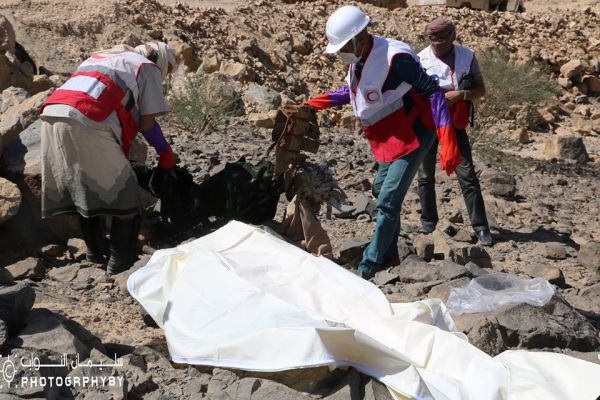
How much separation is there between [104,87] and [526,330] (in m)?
2.50

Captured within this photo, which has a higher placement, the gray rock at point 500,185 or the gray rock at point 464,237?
the gray rock at point 464,237

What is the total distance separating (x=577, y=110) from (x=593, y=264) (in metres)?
8.51

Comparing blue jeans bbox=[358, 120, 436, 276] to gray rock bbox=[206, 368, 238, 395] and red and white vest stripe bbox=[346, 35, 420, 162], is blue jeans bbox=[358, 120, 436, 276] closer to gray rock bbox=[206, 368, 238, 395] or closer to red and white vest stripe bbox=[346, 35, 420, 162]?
red and white vest stripe bbox=[346, 35, 420, 162]

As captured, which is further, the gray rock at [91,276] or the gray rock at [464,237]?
→ the gray rock at [464,237]

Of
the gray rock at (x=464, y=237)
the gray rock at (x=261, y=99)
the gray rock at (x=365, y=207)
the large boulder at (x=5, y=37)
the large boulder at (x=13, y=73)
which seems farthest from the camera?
the gray rock at (x=261, y=99)

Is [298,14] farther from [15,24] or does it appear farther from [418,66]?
[418,66]

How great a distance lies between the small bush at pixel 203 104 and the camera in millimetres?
8492

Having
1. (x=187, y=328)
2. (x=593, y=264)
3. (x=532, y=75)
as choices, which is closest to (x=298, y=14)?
(x=532, y=75)

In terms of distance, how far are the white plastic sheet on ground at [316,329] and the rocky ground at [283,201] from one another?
0.35 feet

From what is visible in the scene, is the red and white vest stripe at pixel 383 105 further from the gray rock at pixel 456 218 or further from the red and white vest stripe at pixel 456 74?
the gray rock at pixel 456 218

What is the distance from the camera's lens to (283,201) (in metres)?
6.32

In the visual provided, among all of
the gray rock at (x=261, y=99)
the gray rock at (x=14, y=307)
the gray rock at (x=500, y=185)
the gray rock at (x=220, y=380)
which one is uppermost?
the gray rock at (x=14, y=307)

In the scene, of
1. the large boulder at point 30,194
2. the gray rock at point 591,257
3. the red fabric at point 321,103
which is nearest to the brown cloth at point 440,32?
the red fabric at point 321,103

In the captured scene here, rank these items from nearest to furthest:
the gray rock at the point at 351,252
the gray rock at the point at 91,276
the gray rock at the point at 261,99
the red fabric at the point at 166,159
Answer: the gray rock at the point at 91,276
the red fabric at the point at 166,159
the gray rock at the point at 351,252
the gray rock at the point at 261,99
